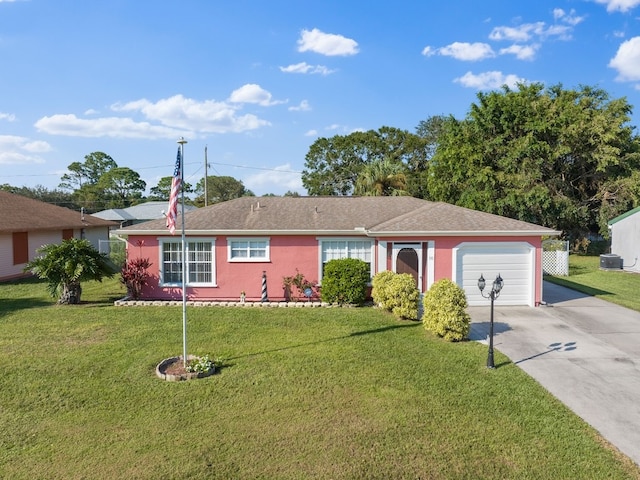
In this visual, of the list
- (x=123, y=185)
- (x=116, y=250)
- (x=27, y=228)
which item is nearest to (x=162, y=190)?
(x=123, y=185)

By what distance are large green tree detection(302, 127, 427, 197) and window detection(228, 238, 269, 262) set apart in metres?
32.6

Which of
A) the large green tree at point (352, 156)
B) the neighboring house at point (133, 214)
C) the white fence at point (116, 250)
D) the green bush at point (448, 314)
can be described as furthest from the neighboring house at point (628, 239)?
the neighboring house at point (133, 214)

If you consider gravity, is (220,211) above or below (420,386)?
above

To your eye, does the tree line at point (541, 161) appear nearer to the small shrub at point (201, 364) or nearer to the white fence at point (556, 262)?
the white fence at point (556, 262)

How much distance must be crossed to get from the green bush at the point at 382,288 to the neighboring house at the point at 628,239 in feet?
56.2

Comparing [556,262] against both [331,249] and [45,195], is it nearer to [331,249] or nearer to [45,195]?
[331,249]

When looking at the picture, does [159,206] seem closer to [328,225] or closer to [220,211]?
[220,211]

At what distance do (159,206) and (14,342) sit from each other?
37.0 metres

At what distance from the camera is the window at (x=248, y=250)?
14.3 meters

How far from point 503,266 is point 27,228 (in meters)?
20.9

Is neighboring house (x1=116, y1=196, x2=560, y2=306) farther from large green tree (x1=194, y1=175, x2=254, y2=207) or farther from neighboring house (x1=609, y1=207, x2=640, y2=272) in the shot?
large green tree (x1=194, y1=175, x2=254, y2=207)

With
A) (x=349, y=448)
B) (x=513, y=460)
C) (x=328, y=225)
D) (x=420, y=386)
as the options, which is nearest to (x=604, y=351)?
(x=420, y=386)

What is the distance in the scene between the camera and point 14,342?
953cm

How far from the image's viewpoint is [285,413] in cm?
613
